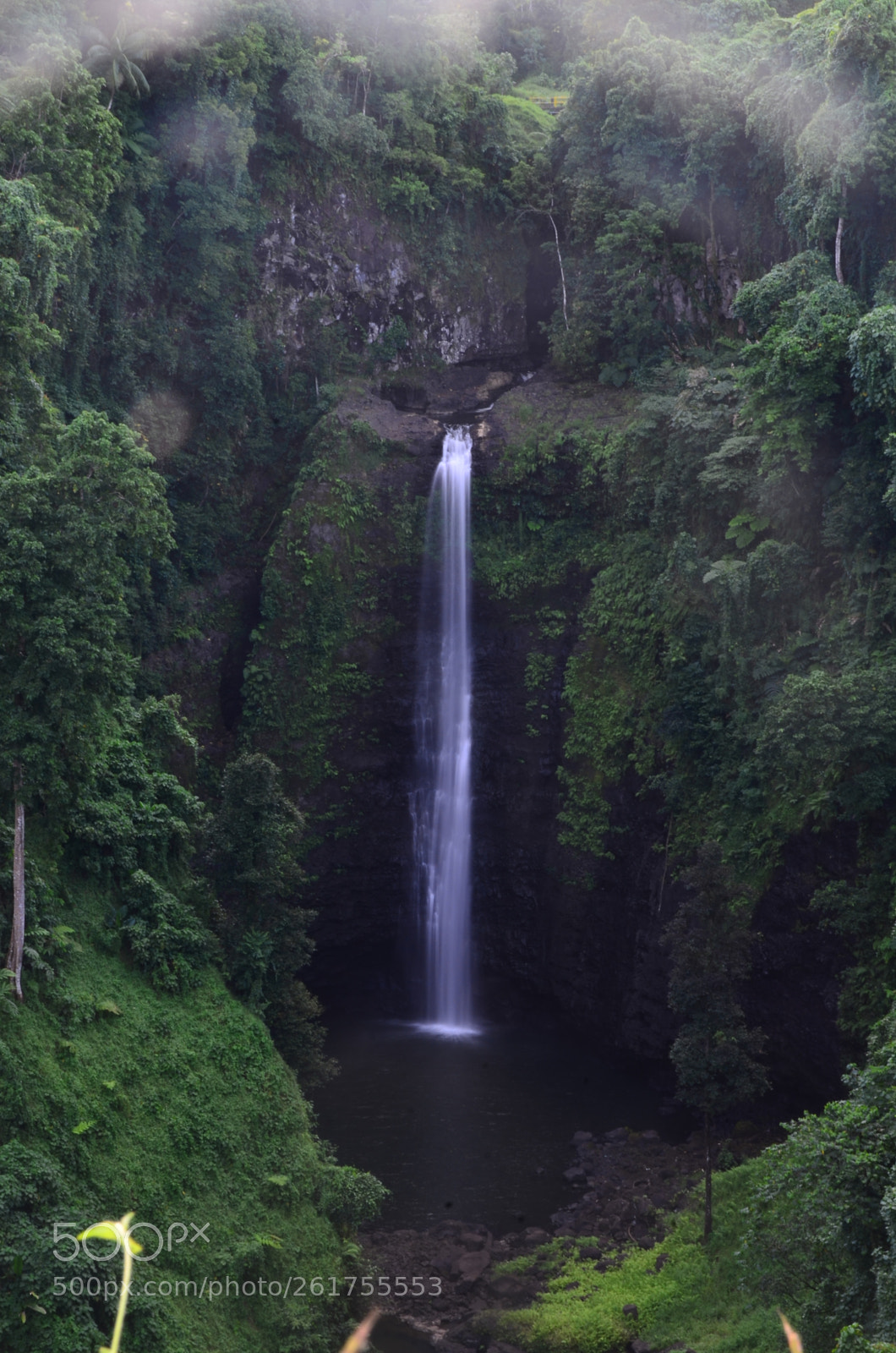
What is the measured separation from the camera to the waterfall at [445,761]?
31297 millimetres

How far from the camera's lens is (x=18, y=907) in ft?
Result: 53.5

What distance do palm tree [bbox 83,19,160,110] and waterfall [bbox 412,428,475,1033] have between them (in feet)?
43.1

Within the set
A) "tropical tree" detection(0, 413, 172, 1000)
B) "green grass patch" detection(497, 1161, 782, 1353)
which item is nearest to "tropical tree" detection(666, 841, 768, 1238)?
"green grass patch" detection(497, 1161, 782, 1353)

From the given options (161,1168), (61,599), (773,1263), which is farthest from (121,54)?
(773,1263)

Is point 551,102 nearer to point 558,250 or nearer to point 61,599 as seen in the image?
point 558,250

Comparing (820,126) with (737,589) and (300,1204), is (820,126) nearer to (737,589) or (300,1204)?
(737,589)

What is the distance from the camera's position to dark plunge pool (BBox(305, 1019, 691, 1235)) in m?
22.1

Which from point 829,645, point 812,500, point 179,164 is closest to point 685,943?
point 829,645

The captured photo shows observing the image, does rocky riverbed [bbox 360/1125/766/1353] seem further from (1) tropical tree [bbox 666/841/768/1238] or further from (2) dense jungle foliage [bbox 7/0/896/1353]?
(1) tropical tree [bbox 666/841/768/1238]

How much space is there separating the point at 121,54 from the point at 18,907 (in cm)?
2231

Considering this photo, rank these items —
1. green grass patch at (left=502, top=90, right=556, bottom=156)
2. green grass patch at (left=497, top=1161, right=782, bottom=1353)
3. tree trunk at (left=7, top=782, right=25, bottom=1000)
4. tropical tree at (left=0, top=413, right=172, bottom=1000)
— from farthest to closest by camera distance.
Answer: green grass patch at (left=502, top=90, right=556, bottom=156) → green grass patch at (left=497, top=1161, right=782, bottom=1353) → tree trunk at (left=7, top=782, right=25, bottom=1000) → tropical tree at (left=0, top=413, right=172, bottom=1000)

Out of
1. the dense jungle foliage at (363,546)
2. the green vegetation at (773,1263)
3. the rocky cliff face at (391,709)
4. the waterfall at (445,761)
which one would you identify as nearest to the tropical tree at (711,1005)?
the dense jungle foliage at (363,546)

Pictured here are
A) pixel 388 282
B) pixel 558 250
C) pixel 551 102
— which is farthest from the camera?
pixel 551 102

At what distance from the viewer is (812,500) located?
24.2 meters
